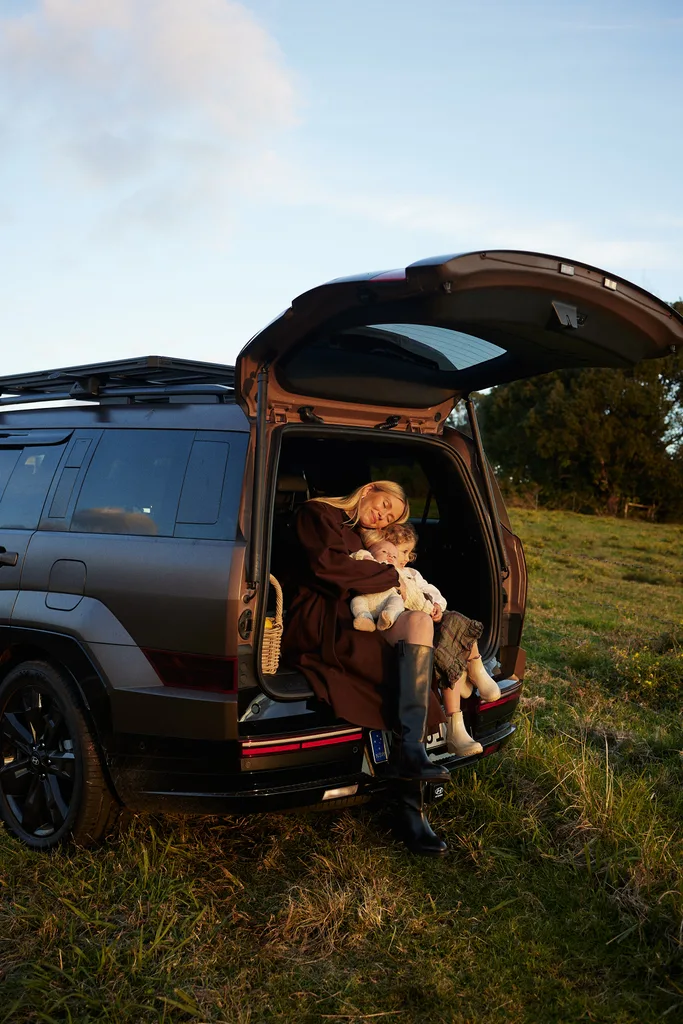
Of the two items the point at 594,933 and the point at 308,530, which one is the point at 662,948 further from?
the point at 308,530

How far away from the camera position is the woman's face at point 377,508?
169 inches

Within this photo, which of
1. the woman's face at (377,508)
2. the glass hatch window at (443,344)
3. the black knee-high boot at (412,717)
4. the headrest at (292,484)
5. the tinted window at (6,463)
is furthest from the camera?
the headrest at (292,484)

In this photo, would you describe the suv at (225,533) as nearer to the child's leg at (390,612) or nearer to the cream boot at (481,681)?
the cream boot at (481,681)

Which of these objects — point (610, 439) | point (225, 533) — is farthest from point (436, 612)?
point (610, 439)

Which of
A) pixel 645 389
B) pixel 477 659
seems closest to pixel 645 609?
pixel 477 659

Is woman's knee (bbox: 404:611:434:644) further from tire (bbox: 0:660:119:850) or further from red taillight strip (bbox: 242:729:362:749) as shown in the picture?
tire (bbox: 0:660:119:850)

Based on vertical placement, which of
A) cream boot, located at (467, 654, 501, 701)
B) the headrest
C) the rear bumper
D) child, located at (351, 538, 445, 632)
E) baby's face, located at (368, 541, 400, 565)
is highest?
the headrest

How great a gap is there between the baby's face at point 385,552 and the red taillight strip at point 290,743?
0.87m

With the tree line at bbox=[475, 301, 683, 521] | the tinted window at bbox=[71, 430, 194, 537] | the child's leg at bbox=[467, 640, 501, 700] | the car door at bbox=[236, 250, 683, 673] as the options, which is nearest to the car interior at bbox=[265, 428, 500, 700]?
the car door at bbox=[236, 250, 683, 673]

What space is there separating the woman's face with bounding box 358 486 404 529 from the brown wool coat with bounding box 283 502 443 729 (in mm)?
283

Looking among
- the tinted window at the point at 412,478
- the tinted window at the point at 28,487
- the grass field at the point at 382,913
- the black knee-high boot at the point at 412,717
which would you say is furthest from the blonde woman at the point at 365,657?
the tinted window at the point at 28,487

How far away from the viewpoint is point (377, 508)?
4.31 metres

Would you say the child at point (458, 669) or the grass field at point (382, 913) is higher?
the child at point (458, 669)

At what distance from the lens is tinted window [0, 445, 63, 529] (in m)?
4.22
